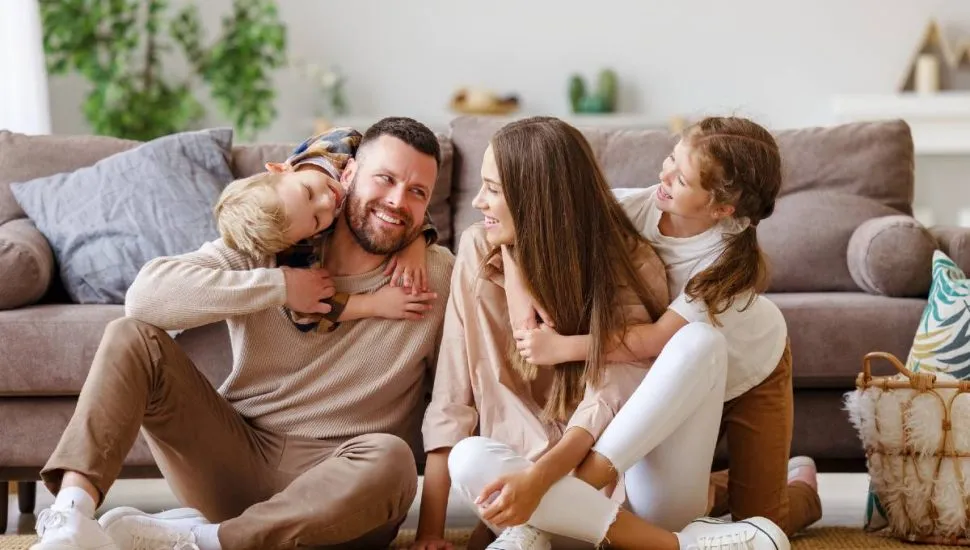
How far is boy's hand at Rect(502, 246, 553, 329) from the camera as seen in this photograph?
6.24 feet

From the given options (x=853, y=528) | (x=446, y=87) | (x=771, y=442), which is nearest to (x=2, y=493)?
(x=771, y=442)

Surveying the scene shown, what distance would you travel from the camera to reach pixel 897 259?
255cm

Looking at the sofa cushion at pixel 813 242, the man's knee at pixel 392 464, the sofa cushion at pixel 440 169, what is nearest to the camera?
the man's knee at pixel 392 464

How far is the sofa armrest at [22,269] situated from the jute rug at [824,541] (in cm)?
52

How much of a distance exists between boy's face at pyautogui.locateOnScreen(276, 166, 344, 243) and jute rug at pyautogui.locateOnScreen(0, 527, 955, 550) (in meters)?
0.65

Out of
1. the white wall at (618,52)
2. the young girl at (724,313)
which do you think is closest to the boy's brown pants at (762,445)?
the young girl at (724,313)

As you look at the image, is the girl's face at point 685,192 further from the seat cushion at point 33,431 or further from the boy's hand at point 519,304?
the seat cushion at point 33,431

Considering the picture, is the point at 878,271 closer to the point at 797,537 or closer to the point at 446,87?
the point at 797,537

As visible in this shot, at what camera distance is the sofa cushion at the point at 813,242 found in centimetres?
280

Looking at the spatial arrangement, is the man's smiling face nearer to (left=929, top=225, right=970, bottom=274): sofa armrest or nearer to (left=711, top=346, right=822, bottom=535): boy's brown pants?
(left=711, top=346, right=822, bottom=535): boy's brown pants

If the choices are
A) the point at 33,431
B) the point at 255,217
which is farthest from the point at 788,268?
the point at 33,431

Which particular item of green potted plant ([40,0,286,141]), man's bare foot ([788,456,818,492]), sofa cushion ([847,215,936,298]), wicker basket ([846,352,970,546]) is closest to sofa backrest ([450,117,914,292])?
sofa cushion ([847,215,936,298])

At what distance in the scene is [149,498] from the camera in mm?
2895

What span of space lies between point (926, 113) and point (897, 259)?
3273 mm
